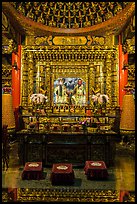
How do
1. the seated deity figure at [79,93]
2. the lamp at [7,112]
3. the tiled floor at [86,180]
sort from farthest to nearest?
1. the seated deity figure at [79,93]
2. the lamp at [7,112]
3. the tiled floor at [86,180]

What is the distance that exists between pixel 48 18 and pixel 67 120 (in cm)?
345

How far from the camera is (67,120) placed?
A: 9070mm

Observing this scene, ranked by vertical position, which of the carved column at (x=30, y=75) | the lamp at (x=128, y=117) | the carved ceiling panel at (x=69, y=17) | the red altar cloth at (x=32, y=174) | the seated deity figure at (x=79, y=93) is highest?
the carved ceiling panel at (x=69, y=17)

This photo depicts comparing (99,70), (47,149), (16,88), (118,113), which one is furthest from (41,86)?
(47,149)

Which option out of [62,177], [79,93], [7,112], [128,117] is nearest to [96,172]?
[62,177]

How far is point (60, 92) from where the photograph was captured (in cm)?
966

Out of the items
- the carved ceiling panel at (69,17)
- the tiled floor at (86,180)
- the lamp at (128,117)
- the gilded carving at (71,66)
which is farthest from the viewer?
the gilded carving at (71,66)

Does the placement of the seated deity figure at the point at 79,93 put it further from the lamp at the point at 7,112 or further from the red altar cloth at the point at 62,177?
the red altar cloth at the point at 62,177

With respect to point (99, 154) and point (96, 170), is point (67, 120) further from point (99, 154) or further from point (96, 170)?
point (96, 170)

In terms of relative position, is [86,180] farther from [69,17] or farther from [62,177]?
[69,17]

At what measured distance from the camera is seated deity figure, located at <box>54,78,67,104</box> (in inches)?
379

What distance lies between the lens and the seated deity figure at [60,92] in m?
9.63

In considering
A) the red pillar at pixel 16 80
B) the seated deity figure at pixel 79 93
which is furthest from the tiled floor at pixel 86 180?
the seated deity figure at pixel 79 93

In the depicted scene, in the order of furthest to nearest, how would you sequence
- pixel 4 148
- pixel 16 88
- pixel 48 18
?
pixel 16 88 < pixel 48 18 < pixel 4 148
